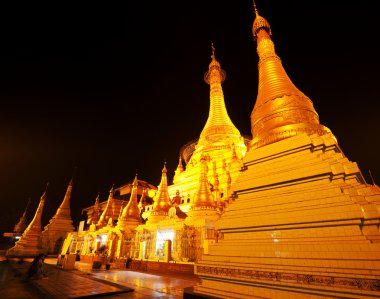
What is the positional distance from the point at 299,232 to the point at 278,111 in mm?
4069

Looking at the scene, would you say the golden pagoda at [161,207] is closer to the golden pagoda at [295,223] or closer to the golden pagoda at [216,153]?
the golden pagoda at [216,153]

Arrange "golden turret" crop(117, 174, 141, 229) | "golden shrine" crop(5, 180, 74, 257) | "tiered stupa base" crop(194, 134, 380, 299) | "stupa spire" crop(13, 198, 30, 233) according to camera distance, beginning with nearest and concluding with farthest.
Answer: "tiered stupa base" crop(194, 134, 380, 299)
"golden turret" crop(117, 174, 141, 229)
"golden shrine" crop(5, 180, 74, 257)
"stupa spire" crop(13, 198, 30, 233)

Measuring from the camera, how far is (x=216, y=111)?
85.9 feet

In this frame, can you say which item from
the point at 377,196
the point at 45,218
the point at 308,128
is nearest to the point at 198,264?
the point at 377,196

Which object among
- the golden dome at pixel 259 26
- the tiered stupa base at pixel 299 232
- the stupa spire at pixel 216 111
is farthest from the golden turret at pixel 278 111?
the stupa spire at pixel 216 111

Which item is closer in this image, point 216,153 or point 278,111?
point 278,111

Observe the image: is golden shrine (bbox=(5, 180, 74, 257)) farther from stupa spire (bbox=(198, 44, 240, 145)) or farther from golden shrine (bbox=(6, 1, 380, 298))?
golden shrine (bbox=(6, 1, 380, 298))

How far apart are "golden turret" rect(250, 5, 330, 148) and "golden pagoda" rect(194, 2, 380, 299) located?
4cm

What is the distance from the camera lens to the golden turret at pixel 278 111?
22.3 feet

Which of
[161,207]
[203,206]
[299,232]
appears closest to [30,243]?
[161,207]

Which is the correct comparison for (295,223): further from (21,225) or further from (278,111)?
(21,225)

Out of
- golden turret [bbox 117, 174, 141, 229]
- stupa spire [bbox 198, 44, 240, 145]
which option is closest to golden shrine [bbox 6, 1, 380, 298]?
golden turret [bbox 117, 174, 141, 229]

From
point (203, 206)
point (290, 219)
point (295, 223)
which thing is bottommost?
point (295, 223)

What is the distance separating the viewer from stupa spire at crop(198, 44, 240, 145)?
24.1 meters
